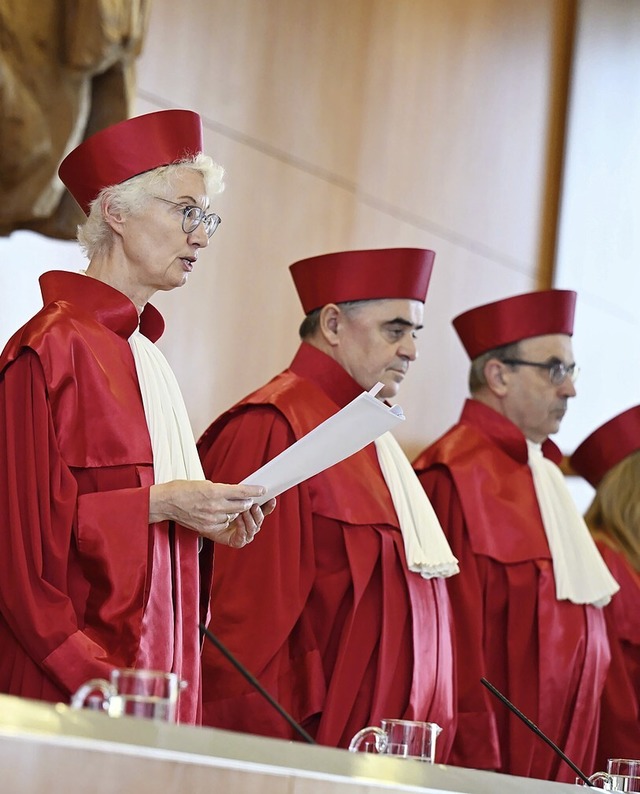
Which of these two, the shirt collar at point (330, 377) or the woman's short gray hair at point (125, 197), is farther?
the shirt collar at point (330, 377)

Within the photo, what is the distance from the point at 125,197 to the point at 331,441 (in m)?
0.88

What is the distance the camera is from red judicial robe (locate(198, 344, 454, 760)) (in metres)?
3.75

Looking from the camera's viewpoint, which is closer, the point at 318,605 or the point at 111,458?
the point at 111,458

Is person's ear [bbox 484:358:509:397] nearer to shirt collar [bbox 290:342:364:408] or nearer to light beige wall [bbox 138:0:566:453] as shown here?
light beige wall [bbox 138:0:566:453]

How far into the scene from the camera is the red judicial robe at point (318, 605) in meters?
3.75

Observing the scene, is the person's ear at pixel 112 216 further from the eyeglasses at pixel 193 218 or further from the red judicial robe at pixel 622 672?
the red judicial robe at pixel 622 672

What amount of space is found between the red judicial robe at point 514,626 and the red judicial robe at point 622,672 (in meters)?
0.30

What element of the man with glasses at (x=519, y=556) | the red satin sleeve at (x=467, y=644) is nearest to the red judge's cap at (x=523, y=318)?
the man with glasses at (x=519, y=556)

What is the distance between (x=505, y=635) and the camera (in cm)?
473

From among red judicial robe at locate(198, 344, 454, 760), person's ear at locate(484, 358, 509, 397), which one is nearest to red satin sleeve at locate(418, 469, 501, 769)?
red judicial robe at locate(198, 344, 454, 760)

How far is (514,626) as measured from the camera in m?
4.71

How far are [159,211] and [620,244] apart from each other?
440cm

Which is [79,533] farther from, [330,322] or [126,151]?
[330,322]

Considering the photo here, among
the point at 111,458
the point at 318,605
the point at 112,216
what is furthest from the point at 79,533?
the point at 318,605
